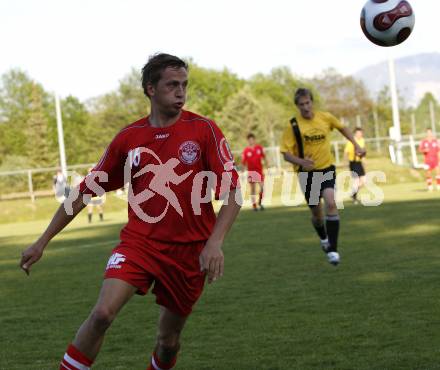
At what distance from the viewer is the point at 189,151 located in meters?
5.36

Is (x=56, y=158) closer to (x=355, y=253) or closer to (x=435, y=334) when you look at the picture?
(x=355, y=253)

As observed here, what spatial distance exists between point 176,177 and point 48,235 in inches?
31.9

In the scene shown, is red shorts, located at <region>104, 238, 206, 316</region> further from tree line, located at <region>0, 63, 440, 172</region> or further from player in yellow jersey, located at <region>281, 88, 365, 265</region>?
tree line, located at <region>0, 63, 440, 172</region>

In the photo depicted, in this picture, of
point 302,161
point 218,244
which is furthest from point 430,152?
point 218,244

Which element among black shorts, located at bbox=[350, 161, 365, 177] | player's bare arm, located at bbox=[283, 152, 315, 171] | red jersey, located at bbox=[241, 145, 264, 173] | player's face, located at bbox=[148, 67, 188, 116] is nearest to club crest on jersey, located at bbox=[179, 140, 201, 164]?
player's face, located at bbox=[148, 67, 188, 116]

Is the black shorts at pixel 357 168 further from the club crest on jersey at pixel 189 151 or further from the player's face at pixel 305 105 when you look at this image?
the club crest on jersey at pixel 189 151

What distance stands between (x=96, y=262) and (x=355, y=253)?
4293mm

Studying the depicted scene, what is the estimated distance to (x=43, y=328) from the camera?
340 inches

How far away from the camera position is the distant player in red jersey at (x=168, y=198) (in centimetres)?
526

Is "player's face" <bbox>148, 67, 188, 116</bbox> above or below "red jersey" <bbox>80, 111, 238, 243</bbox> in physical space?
above

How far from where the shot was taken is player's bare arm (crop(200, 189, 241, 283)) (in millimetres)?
4891

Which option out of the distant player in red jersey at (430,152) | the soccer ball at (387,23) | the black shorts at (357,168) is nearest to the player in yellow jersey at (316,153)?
the soccer ball at (387,23)

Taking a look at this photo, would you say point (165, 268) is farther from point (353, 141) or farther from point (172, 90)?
point (353, 141)

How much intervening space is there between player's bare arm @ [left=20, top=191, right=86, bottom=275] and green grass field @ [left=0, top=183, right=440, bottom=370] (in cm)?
166
